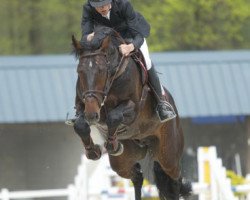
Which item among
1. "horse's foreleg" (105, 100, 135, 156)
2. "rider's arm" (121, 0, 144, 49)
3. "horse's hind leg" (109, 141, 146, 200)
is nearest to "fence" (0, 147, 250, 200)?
"horse's hind leg" (109, 141, 146, 200)

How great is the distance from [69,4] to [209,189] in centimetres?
2200

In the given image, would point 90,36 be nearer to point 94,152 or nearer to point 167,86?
point 94,152

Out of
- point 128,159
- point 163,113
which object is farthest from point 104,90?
point 128,159

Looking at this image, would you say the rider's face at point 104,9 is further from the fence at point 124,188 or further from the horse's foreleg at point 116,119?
the fence at point 124,188

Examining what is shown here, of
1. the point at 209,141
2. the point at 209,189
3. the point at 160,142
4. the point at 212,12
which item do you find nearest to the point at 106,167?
the point at 209,189

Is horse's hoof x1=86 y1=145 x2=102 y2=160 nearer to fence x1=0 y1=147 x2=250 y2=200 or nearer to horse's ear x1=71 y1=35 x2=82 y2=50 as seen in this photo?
horse's ear x1=71 y1=35 x2=82 y2=50

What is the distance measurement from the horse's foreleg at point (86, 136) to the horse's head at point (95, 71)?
22cm

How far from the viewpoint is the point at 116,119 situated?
9.55 meters

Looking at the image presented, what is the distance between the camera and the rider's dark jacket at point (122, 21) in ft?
32.8

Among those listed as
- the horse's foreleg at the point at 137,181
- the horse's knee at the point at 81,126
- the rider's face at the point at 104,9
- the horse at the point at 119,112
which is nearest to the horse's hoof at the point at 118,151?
the horse at the point at 119,112

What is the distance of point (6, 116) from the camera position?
21.1 metres

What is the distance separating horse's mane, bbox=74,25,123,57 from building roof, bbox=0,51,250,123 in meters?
11.1

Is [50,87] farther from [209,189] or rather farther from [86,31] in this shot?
[86,31]

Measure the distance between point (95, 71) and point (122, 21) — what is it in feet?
3.44
